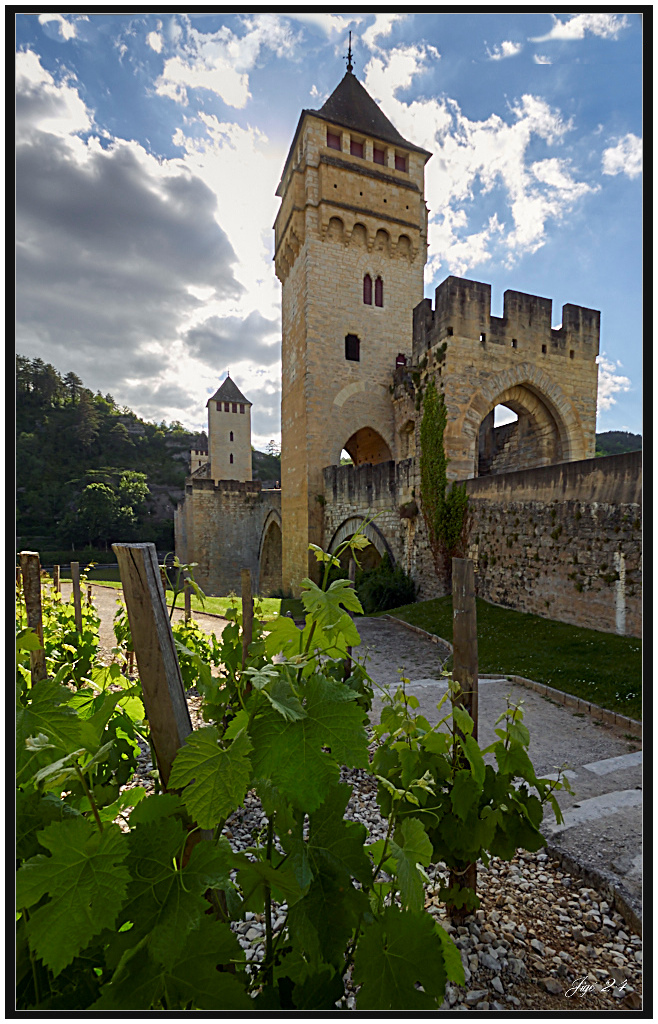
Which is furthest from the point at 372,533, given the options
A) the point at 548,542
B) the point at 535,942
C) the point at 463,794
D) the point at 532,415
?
the point at 463,794

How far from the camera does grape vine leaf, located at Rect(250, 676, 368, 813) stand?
2.42ft

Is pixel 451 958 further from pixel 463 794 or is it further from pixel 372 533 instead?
pixel 372 533

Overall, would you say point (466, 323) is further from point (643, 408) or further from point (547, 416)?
point (643, 408)

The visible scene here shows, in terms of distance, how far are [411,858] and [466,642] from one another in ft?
3.13

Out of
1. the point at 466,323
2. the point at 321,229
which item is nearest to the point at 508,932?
the point at 466,323

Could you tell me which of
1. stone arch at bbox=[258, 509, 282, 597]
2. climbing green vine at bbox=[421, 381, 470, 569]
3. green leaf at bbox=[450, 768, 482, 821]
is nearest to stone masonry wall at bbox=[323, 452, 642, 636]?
climbing green vine at bbox=[421, 381, 470, 569]

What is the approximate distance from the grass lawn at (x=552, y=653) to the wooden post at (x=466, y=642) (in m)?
1.11

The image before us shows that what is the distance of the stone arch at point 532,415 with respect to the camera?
9055mm

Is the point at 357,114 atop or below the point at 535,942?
atop

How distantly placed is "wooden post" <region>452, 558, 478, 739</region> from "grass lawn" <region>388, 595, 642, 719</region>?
111cm

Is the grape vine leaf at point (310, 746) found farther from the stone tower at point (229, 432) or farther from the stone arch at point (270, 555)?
the stone tower at point (229, 432)

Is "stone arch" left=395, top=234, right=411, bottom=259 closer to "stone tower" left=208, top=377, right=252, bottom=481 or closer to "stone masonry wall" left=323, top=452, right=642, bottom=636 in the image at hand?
"stone masonry wall" left=323, top=452, right=642, bottom=636

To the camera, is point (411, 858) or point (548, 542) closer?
point (411, 858)

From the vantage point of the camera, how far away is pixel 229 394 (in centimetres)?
3769
